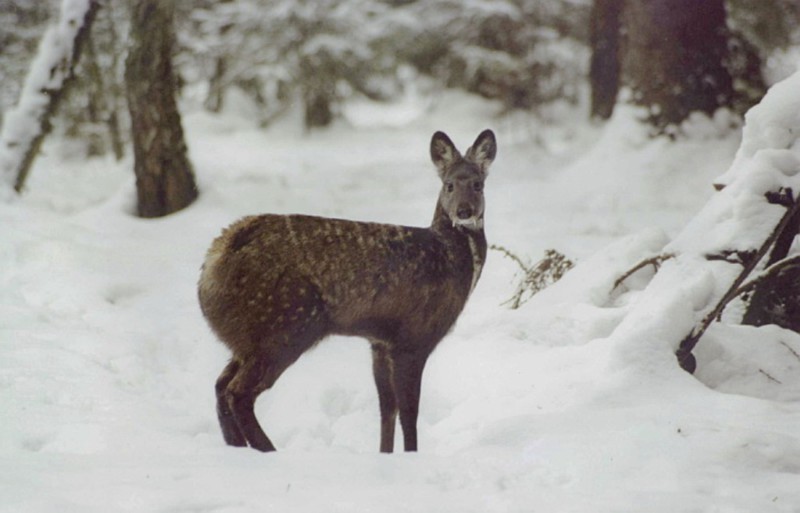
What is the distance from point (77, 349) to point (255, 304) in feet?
7.27

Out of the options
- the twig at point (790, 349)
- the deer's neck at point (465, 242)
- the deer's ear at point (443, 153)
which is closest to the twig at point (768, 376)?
the twig at point (790, 349)

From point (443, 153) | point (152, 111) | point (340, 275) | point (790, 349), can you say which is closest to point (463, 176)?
point (443, 153)

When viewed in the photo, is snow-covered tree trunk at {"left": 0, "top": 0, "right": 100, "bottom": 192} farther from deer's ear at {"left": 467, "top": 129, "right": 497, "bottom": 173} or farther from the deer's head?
deer's ear at {"left": 467, "top": 129, "right": 497, "bottom": 173}

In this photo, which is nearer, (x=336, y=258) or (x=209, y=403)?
(x=336, y=258)

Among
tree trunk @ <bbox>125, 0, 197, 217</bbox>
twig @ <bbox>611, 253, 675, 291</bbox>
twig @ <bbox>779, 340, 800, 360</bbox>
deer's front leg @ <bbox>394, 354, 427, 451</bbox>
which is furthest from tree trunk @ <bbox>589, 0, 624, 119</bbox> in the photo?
deer's front leg @ <bbox>394, 354, 427, 451</bbox>

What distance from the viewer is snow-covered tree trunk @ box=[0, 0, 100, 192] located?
9938 millimetres

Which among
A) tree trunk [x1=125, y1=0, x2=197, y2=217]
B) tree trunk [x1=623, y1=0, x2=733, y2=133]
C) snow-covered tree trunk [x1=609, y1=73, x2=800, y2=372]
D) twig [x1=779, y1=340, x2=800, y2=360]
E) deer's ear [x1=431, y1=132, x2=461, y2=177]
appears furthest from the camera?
tree trunk [x1=623, y1=0, x2=733, y2=133]

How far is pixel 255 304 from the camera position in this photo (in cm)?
450

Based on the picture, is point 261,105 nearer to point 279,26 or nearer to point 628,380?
point 279,26

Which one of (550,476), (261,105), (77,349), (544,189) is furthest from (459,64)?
(550,476)

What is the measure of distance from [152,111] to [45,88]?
1.43 m

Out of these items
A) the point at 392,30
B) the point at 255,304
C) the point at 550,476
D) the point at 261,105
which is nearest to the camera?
the point at 550,476

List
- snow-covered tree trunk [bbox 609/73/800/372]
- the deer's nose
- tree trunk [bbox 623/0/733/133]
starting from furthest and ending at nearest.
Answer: tree trunk [bbox 623/0/733/133], the deer's nose, snow-covered tree trunk [bbox 609/73/800/372]

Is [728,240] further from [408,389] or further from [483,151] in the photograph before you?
[408,389]
